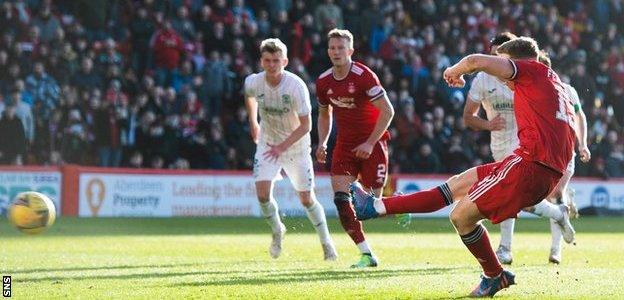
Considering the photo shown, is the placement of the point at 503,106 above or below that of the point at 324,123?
above

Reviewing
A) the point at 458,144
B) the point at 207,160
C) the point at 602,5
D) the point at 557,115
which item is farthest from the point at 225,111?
the point at 557,115

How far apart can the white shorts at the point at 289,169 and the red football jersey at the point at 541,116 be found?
5.53 m

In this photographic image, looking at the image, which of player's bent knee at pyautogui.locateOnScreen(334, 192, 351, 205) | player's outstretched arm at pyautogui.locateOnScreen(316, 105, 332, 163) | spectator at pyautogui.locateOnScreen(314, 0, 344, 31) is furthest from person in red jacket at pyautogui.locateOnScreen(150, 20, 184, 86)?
player's bent knee at pyautogui.locateOnScreen(334, 192, 351, 205)

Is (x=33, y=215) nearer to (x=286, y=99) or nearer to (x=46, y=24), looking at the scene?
(x=286, y=99)

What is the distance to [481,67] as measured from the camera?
9531 mm

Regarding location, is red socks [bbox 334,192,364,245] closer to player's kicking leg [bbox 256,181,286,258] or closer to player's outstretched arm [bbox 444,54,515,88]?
player's kicking leg [bbox 256,181,286,258]

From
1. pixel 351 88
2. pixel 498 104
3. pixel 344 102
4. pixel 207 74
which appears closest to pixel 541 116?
pixel 351 88

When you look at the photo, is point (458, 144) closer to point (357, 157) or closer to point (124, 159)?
point (124, 159)

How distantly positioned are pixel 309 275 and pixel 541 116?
321 cm

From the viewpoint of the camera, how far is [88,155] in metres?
26.0

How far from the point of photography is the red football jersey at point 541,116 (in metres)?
9.89

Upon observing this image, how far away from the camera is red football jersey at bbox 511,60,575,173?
32.4ft

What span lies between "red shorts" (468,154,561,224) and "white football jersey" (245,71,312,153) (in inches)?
200

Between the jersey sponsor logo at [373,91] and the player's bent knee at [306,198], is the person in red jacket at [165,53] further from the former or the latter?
the jersey sponsor logo at [373,91]
